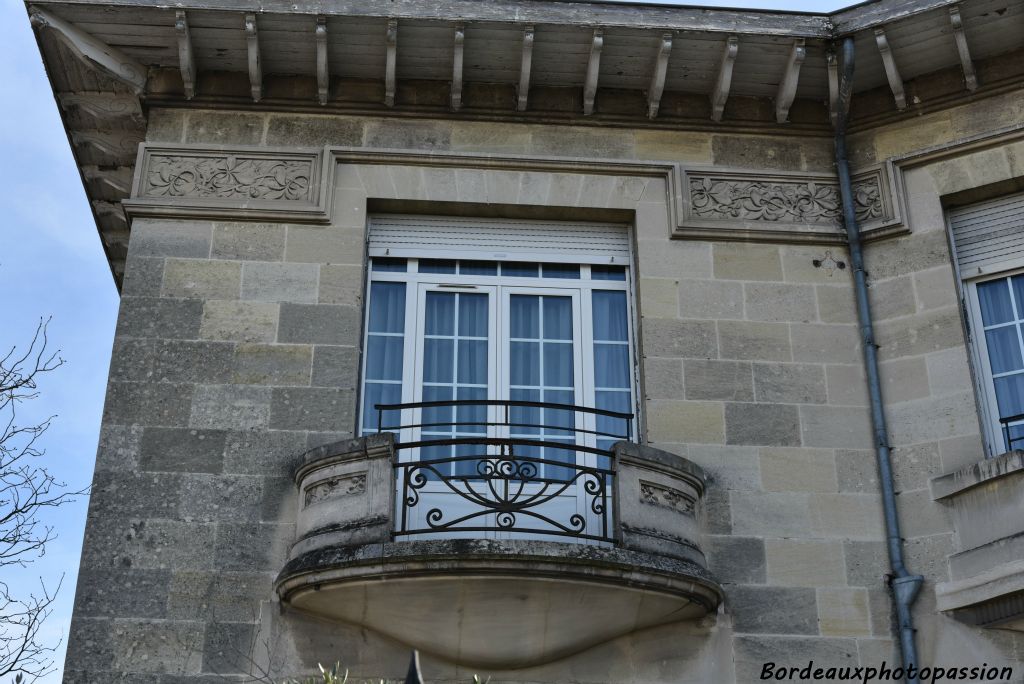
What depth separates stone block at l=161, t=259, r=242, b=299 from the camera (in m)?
9.80

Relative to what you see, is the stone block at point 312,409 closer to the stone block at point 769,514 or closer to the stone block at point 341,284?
the stone block at point 341,284

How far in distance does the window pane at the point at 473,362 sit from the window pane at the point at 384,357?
18.3 inches

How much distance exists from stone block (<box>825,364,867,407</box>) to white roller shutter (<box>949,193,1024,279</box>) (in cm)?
125

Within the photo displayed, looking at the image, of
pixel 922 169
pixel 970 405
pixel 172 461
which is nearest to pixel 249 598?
pixel 172 461

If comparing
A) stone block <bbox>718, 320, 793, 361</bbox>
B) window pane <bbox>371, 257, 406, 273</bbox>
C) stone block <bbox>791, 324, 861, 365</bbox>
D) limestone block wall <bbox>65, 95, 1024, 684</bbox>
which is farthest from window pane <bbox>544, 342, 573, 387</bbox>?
stone block <bbox>791, 324, 861, 365</bbox>

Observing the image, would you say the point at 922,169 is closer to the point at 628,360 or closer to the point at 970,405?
the point at 970,405

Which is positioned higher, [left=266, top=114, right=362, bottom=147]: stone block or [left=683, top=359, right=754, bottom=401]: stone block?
[left=266, top=114, right=362, bottom=147]: stone block

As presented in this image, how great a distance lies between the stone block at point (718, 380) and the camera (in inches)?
380

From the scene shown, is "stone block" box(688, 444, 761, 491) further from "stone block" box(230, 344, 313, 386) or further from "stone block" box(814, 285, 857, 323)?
"stone block" box(230, 344, 313, 386)

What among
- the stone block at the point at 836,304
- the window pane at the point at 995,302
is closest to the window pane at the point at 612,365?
the stone block at the point at 836,304

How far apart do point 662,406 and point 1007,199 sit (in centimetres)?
333

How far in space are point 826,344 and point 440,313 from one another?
297 cm

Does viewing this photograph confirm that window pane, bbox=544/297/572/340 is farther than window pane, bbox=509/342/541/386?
Yes

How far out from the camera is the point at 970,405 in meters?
9.41
